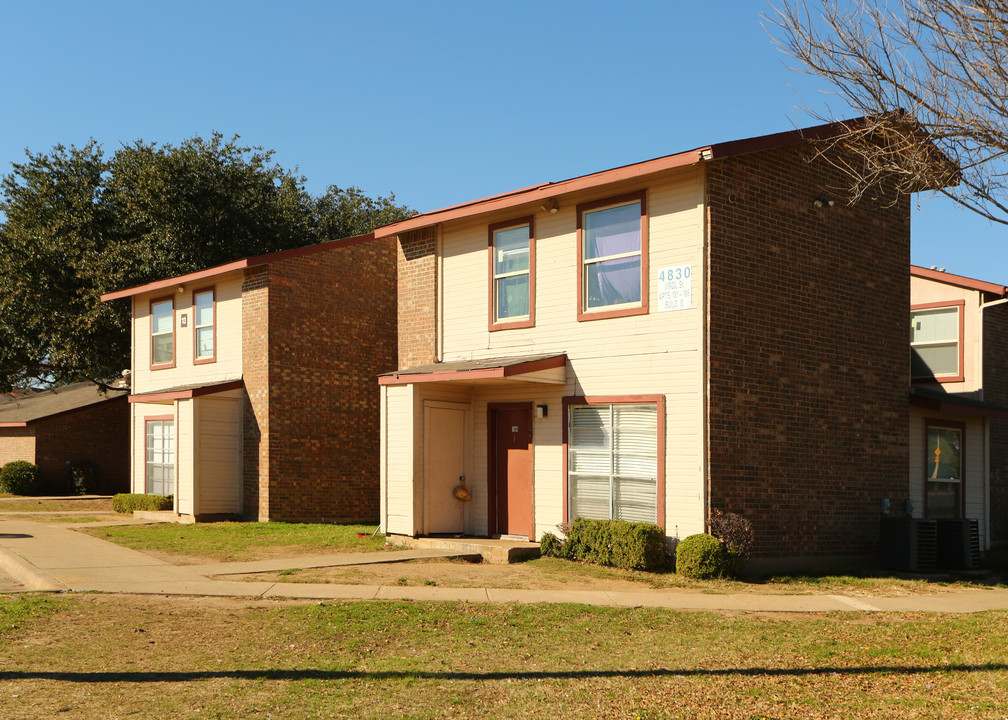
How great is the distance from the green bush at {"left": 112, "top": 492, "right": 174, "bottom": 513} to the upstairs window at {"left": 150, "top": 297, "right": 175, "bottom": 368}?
11.3ft

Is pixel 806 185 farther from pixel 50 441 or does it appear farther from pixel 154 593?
pixel 50 441

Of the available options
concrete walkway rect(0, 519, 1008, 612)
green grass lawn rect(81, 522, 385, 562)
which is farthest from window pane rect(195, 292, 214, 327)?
concrete walkway rect(0, 519, 1008, 612)

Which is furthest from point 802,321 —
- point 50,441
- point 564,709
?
point 50,441

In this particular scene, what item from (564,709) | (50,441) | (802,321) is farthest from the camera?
(50,441)

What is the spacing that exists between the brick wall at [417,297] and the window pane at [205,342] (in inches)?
282

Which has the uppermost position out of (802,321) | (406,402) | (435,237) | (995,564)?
(435,237)

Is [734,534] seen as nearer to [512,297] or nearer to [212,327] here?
[512,297]

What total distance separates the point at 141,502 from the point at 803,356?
16.4m

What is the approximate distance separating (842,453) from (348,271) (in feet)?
41.0

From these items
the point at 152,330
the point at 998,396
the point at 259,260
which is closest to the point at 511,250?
the point at 259,260

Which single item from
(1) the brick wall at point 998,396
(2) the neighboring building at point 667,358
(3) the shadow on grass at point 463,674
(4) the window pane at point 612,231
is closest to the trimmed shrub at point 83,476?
(2) the neighboring building at point 667,358

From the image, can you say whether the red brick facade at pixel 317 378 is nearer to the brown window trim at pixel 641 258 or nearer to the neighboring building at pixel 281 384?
the neighboring building at pixel 281 384

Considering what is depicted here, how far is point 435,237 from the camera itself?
1772 cm

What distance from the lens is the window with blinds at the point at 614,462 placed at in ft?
46.6
